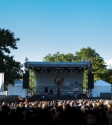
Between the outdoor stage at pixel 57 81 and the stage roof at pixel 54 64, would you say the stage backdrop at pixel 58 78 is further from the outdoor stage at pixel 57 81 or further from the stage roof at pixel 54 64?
the stage roof at pixel 54 64

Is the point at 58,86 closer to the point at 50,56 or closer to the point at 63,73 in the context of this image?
the point at 63,73

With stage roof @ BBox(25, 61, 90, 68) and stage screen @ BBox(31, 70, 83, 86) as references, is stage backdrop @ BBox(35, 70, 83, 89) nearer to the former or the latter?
stage screen @ BBox(31, 70, 83, 86)

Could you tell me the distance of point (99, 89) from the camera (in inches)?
1645

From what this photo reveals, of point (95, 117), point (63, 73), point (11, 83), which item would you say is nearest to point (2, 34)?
point (11, 83)

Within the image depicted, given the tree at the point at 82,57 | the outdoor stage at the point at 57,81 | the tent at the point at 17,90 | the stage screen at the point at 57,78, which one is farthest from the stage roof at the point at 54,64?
the tree at the point at 82,57

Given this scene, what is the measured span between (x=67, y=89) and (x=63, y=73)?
3337 mm

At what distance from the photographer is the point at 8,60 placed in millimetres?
41219

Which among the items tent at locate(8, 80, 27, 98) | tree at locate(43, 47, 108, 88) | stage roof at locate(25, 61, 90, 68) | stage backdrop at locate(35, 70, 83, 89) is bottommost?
tent at locate(8, 80, 27, 98)

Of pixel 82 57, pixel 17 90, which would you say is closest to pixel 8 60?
pixel 17 90

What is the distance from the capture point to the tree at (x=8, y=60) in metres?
39.7

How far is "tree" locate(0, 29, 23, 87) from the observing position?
39.7 m

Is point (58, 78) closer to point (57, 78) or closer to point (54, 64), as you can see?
point (57, 78)

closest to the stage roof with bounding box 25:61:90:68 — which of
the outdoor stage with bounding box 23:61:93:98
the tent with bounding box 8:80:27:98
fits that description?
the outdoor stage with bounding box 23:61:93:98

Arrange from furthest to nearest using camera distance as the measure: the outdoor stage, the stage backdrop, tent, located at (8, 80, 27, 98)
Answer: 1. the stage backdrop
2. tent, located at (8, 80, 27, 98)
3. the outdoor stage
